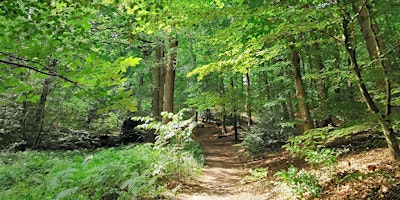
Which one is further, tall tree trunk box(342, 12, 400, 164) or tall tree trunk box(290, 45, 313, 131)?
tall tree trunk box(290, 45, 313, 131)

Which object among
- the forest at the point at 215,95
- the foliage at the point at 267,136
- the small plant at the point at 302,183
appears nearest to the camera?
the forest at the point at 215,95

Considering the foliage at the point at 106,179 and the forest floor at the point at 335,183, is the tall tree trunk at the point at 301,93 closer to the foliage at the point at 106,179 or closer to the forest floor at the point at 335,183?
the forest floor at the point at 335,183

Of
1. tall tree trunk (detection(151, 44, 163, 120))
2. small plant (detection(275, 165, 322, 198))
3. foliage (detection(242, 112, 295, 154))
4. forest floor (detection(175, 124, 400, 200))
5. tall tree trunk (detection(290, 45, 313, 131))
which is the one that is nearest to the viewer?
forest floor (detection(175, 124, 400, 200))

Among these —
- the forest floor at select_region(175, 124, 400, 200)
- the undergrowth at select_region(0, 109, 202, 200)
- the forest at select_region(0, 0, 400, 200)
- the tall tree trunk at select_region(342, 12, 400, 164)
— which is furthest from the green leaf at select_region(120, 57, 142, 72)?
the forest floor at select_region(175, 124, 400, 200)

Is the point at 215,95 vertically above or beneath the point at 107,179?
above

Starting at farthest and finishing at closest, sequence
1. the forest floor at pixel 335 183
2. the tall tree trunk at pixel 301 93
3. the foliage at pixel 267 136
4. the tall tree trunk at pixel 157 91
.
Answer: the tall tree trunk at pixel 157 91 → the foliage at pixel 267 136 → the tall tree trunk at pixel 301 93 → the forest floor at pixel 335 183

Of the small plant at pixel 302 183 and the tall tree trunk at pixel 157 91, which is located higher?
the tall tree trunk at pixel 157 91

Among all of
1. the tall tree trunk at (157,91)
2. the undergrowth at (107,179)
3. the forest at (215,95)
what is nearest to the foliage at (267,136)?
the forest at (215,95)

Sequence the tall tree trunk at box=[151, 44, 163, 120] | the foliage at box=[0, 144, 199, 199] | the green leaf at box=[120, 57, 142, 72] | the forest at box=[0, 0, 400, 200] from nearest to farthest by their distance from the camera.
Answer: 1. the green leaf at box=[120, 57, 142, 72]
2. the forest at box=[0, 0, 400, 200]
3. the foliage at box=[0, 144, 199, 199]
4. the tall tree trunk at box=[151, 44, 163, 120]

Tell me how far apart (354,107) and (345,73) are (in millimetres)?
863

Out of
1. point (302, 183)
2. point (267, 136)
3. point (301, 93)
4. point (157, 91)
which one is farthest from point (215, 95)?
point (157, 91)

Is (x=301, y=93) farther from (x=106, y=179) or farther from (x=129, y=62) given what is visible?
(x=129, y=62)

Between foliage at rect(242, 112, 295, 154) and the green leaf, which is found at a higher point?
the green leaf

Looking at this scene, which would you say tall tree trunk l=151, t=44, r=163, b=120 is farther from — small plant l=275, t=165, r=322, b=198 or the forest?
small plant l=275, t=165, r=322, b=198
